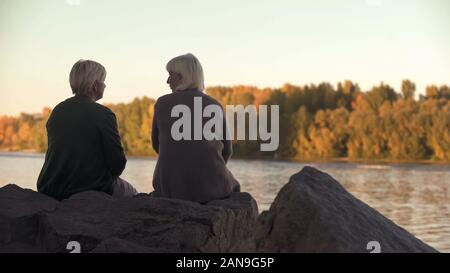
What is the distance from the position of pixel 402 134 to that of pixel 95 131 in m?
56.3

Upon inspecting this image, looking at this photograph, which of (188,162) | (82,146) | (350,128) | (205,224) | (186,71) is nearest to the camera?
(205,224)

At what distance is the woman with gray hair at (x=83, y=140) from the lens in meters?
5.53

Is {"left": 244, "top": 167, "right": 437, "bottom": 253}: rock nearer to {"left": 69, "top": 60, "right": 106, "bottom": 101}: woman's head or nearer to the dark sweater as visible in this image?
the dark sweater

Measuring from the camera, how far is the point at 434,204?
21.2m

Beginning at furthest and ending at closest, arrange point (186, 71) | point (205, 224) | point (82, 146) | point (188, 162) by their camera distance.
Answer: point (82, 146)
point (186, 71)
point (188, 162)
point (205, 224)

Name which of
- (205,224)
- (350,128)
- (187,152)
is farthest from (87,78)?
(350,128)

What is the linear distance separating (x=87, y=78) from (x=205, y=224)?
1739 millimetres

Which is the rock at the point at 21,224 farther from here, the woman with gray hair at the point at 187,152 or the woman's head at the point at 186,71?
the woman's head at the point at 186,71

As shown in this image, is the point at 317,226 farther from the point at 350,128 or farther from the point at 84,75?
the point at 350,128

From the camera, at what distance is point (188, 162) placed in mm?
5184

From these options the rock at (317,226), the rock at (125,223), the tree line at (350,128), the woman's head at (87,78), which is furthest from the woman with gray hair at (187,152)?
the tree line at (350,128)

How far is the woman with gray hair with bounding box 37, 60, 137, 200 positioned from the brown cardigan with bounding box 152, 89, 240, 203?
46 centimetres

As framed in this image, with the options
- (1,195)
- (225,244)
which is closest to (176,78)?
(225,244)

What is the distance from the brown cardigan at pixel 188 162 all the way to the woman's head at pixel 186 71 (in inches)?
2.9
